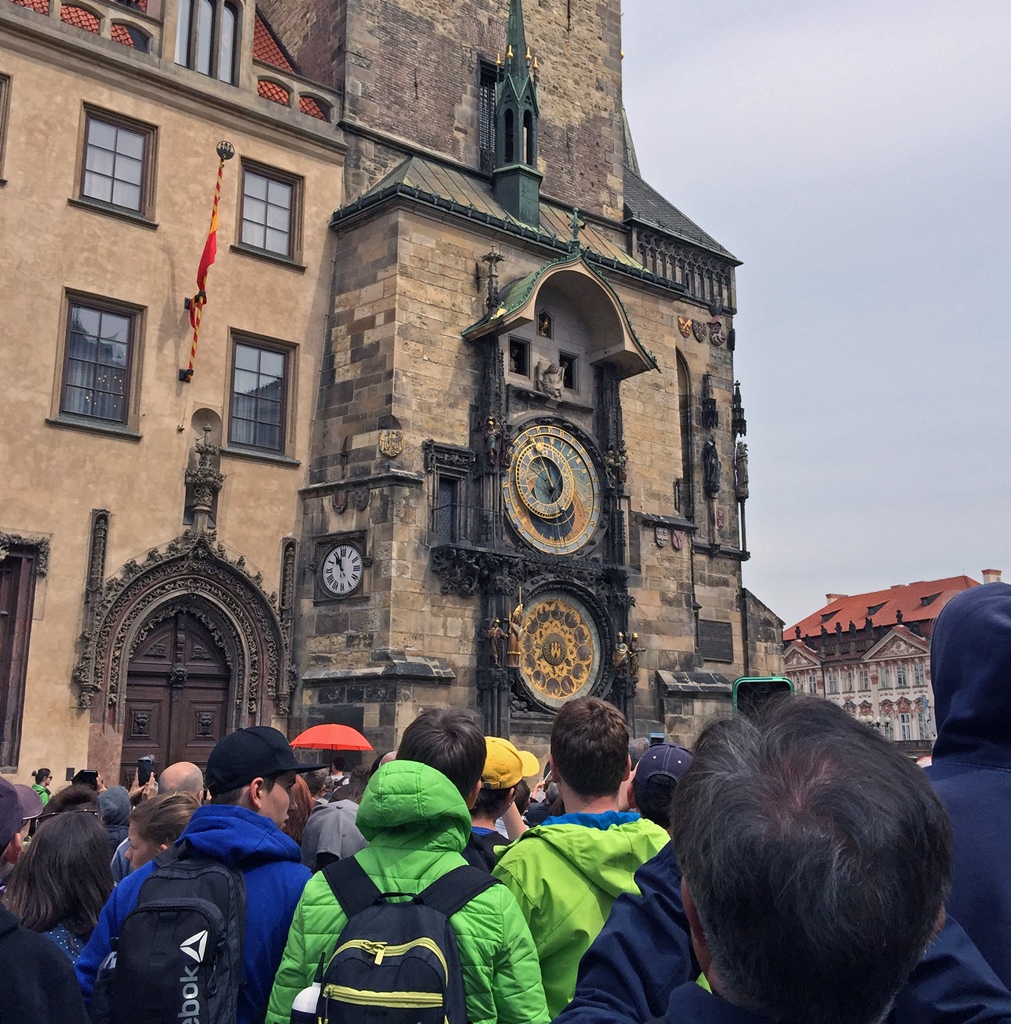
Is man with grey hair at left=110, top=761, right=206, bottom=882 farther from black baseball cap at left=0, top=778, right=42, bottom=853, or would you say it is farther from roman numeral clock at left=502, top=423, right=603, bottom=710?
roman numeral clock at left=502, top=423, right=603, bottom=710

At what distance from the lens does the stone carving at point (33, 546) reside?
45.1 feet

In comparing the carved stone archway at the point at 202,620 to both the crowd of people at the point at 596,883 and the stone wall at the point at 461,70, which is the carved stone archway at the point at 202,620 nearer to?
the stone wall at the point at 461,70

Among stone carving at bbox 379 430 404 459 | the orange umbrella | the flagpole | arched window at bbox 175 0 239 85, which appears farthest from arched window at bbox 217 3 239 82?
the orange umbrella

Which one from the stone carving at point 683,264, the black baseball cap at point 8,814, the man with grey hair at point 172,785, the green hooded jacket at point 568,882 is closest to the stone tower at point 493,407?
the stone carving at point 683,264

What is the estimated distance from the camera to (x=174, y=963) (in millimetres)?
2822

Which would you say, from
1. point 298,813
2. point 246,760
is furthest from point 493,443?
point 246,760

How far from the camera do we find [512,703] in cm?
1641

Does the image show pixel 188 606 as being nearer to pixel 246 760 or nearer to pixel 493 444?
pixel 493 444

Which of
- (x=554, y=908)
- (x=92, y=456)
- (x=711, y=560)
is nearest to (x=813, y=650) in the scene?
(x=711, y=560)

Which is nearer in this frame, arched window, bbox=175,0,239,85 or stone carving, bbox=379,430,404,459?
stone carving, bbox=379,430,404,459

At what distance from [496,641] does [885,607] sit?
67907 millimetres

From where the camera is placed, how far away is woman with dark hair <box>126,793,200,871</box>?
4160mm

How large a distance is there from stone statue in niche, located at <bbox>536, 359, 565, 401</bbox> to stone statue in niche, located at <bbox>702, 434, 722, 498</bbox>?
5664 millimetres

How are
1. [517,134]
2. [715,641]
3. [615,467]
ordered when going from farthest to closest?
1. [715,641]
2. [517,134]
3. [615,467]
